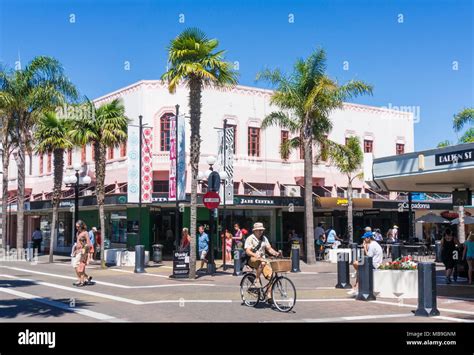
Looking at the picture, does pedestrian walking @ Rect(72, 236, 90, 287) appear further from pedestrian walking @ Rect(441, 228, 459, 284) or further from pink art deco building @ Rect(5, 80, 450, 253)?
pedestrian walking @ Rect(441, 228, 459, 284)

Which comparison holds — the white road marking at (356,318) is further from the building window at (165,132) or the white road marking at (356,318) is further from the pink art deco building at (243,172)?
the building window at (165,132)

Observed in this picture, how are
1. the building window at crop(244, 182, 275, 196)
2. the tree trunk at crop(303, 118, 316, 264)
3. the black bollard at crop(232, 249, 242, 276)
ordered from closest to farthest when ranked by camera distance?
the black bollard at crop(232, 249, 242, 276) → the tree trunk at crop(303, 118, 316, 264) → the building window at crop(244, 182, 275, 196)

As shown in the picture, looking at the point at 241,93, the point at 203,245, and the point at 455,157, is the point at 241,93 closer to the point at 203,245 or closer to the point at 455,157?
the point at 203,245

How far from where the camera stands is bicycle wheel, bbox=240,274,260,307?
12.5 m

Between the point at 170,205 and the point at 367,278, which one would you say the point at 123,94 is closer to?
the point at 170,205

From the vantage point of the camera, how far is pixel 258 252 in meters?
12.4

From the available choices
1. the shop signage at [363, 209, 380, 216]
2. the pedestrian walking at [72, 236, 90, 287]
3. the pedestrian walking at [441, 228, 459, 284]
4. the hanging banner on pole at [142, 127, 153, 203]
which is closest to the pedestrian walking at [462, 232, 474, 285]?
the pedestrian walking at [441, 228, 459, 284]

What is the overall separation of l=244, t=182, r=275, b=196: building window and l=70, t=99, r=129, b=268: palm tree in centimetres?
929

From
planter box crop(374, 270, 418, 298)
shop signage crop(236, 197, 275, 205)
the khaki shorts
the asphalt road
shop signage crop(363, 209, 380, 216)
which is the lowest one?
the asphalt road

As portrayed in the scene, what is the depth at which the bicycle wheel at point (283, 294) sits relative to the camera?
11867 mm

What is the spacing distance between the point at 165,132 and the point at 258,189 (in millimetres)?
6321

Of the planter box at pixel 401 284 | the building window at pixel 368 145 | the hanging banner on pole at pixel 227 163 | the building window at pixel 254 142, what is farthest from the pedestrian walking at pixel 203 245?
the building window at pixel 368 145
